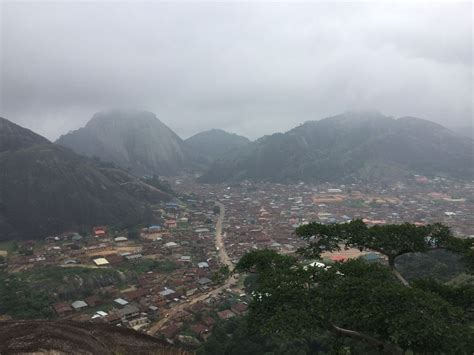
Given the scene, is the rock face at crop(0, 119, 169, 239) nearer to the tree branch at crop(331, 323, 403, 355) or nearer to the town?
the town

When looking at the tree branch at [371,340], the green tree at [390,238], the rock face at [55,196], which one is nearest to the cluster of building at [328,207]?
the rock face at [55,196]

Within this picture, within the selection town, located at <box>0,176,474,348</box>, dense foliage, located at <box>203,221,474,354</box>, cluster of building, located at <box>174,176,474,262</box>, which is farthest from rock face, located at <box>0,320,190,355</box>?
cluster of building, located at <box>174,176,474,262</box>

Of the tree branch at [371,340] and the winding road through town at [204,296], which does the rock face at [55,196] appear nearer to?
the winding road through town at [204,296]

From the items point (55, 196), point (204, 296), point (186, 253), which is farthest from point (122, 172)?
point (204, 296)

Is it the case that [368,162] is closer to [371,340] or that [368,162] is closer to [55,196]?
[55,196]

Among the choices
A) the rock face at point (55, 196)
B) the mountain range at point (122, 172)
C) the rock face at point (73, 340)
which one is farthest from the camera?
the mountain range at point (122, 172)

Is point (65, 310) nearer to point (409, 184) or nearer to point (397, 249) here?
point (397, 249)
